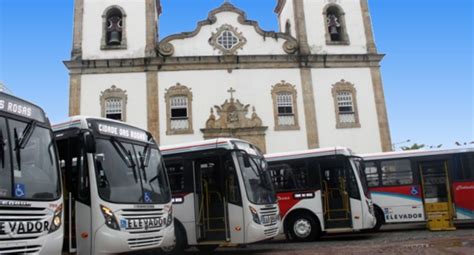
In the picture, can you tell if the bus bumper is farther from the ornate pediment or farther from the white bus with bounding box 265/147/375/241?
the ornate pediment

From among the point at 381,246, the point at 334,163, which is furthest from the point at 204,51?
the point at 381,246

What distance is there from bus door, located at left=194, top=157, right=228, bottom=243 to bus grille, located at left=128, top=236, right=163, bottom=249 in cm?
251

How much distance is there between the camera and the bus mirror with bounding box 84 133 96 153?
283 inches

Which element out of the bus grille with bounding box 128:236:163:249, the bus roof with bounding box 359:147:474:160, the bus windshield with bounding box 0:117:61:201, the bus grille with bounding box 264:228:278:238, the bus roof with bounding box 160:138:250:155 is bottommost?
the bus grille with bounding box 264:228:278:238

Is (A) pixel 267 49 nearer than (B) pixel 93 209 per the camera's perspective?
No

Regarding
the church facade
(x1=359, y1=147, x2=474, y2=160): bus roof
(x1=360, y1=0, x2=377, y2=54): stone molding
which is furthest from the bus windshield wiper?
(x1=360, y1=0, x2=377, y2=54): stone molding

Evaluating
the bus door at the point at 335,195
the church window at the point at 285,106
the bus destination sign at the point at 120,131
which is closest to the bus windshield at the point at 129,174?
the bus destination sign at the point at 120,131

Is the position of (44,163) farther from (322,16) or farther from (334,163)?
(322,16)

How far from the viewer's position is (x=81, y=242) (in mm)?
7285

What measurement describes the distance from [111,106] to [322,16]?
42.9 feet

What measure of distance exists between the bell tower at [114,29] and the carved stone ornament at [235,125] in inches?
195

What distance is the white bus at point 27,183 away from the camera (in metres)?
5.48

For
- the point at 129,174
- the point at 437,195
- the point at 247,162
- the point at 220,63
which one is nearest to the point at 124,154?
the point at 129,174

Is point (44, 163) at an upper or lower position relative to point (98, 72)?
lower
